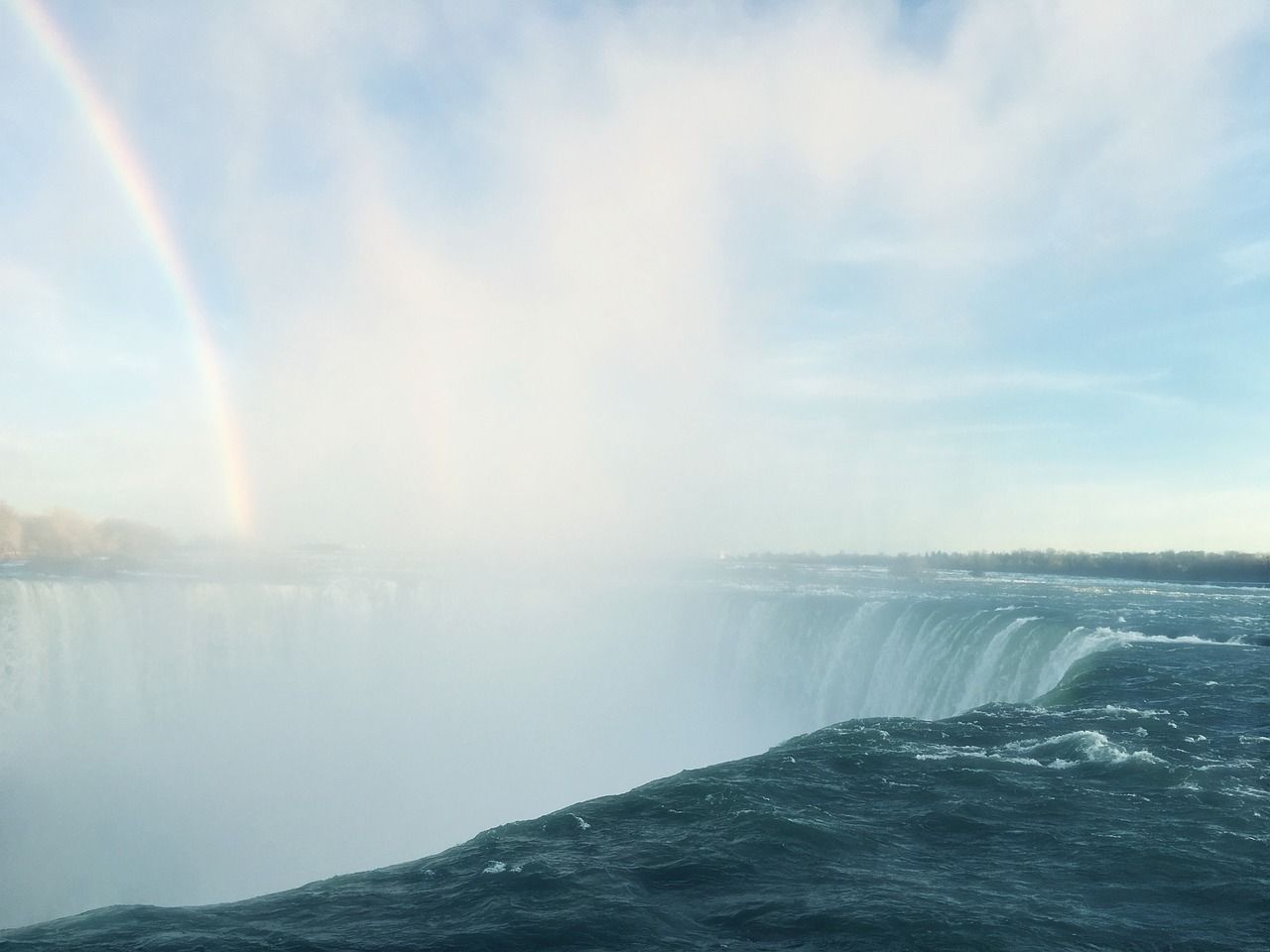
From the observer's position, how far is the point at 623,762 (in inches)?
1801

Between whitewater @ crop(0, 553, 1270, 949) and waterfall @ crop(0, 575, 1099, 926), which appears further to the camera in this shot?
waterfall @ crop(0, 575, 1099, 926)

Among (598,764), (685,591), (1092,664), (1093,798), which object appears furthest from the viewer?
(685,591)

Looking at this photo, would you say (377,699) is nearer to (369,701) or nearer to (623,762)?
(369,701)

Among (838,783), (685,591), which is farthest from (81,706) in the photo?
(838,783)

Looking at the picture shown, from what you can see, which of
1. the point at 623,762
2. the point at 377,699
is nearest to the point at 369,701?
the point at 377,699

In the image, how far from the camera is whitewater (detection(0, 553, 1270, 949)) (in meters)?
11.0

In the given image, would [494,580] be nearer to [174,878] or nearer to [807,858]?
[174,878]

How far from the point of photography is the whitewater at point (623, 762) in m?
11.0

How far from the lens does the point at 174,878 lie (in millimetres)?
34750

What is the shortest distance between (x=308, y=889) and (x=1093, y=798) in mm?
14163

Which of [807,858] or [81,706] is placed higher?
[807,858]

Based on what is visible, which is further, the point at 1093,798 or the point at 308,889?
the point at 1093,798

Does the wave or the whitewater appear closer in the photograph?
the whitewater

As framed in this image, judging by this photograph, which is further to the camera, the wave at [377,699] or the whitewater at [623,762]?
the wave at [377,699]
